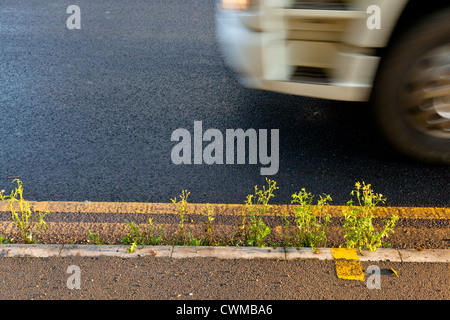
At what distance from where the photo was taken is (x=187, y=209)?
3062mm

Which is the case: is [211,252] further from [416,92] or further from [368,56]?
[416,92]

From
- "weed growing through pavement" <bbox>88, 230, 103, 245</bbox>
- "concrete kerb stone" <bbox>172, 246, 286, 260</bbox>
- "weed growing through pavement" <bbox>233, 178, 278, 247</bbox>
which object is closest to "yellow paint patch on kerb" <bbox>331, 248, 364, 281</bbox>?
"concrete kerb stone" <bbox>172, 246, 286, 260</bbox>

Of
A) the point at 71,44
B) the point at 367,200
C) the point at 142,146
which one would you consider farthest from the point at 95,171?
the point at 71,44

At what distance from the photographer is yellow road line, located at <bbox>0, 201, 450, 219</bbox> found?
2967mm

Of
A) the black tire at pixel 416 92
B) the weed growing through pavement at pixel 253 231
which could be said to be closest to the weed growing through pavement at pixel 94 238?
the weed growing through pavement at pixel 253 231

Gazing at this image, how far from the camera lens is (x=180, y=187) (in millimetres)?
3268

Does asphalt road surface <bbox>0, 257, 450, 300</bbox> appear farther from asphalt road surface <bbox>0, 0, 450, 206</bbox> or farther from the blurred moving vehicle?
the blurred moving vehicle

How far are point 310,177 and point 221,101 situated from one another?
133 centimetres

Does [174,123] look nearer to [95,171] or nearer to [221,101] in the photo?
[221,101]

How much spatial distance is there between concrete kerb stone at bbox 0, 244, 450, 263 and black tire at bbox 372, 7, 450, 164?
0.94m

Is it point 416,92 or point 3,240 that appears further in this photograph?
point 416,92

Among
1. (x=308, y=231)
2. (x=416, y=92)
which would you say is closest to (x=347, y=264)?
(x=308, y=231)

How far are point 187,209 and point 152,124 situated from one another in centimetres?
117

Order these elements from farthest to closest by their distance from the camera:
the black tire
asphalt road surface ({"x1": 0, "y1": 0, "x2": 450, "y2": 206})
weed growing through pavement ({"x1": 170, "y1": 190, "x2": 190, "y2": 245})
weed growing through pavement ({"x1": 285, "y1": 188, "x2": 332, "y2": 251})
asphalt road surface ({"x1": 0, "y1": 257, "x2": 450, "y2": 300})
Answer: asphalt road surface ({"x1": 0, "y1": 0, "x2": 450, "y2": 206}), the black tire, weed growing through pavement ({"x1": 170, "y1": 190, "x2": 190, "y2": 245}), weed growing through pavement ({"x1": 285, "y1": 188, "x2": 332, "y2": 251}), asphalt road surface ({"x1": 0, "y1": 257, "x2": 450, "y2": 300})
